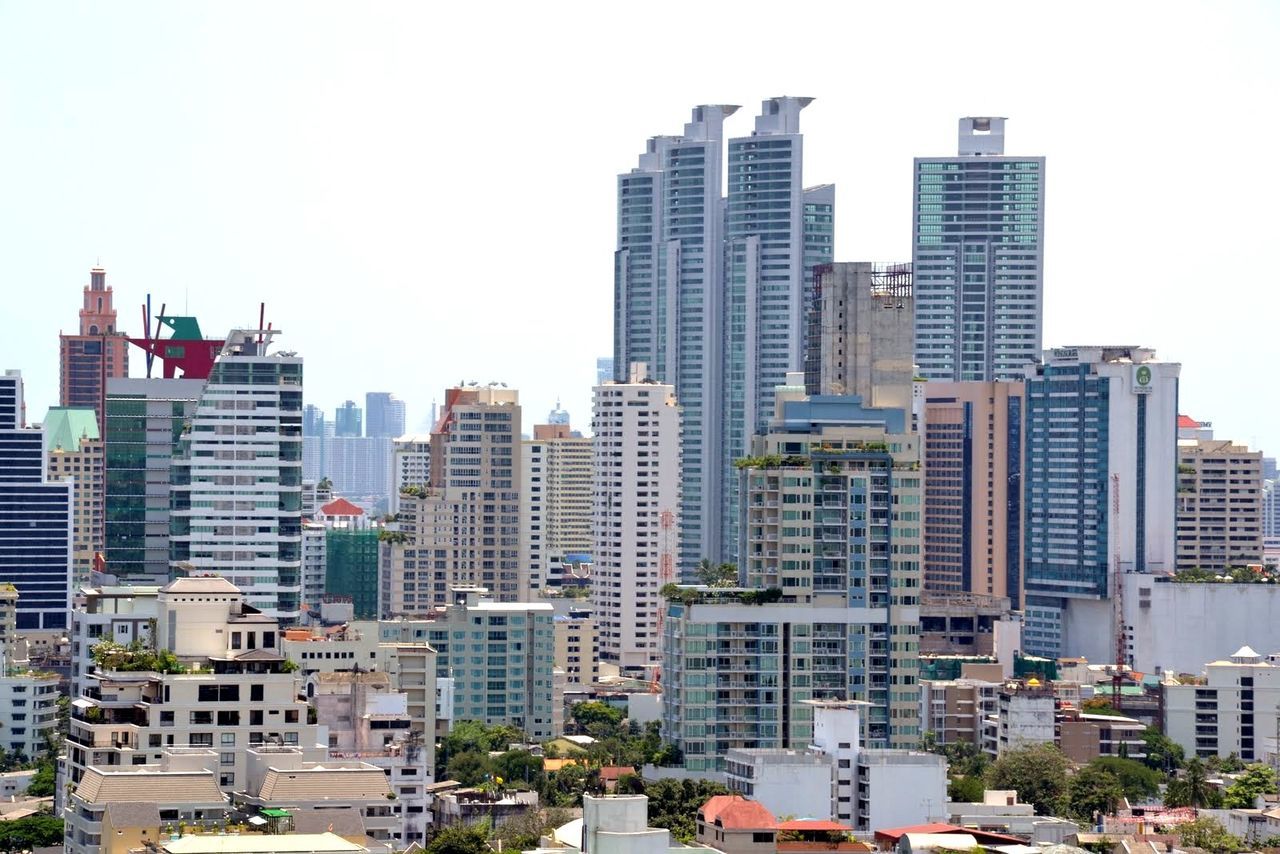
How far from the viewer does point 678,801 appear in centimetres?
7306

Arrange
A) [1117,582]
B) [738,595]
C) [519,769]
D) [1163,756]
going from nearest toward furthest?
[738,595], [519,769], [1163,756], [1117,582]

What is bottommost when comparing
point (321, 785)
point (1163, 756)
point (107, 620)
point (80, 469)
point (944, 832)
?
point (1163, 756)

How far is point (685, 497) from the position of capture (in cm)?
14600

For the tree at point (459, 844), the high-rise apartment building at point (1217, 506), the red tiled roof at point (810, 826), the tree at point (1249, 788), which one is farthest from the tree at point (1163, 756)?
the tree at point (459, 844)

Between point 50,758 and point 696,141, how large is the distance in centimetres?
6632

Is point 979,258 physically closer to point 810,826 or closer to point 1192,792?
point 1192,792

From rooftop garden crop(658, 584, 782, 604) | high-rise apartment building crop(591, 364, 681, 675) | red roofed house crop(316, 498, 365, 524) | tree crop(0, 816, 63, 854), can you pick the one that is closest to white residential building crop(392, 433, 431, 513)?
red roofed house crop(316, 498, 365, 524)

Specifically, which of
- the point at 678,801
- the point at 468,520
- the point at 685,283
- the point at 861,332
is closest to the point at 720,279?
the point at 685,283

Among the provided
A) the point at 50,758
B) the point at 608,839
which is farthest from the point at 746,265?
the point at 608,839

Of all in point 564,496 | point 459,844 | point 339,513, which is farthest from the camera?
point 339,513

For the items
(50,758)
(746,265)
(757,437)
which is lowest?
(50,758)

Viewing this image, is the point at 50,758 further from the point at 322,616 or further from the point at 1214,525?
the point at 1214,525

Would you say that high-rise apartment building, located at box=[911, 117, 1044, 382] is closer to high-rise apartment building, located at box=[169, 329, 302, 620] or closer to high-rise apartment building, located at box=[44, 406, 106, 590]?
high-rise apartment building, located at box=[44, 406, 106, 590]

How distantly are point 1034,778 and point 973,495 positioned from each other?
50.4 metres
